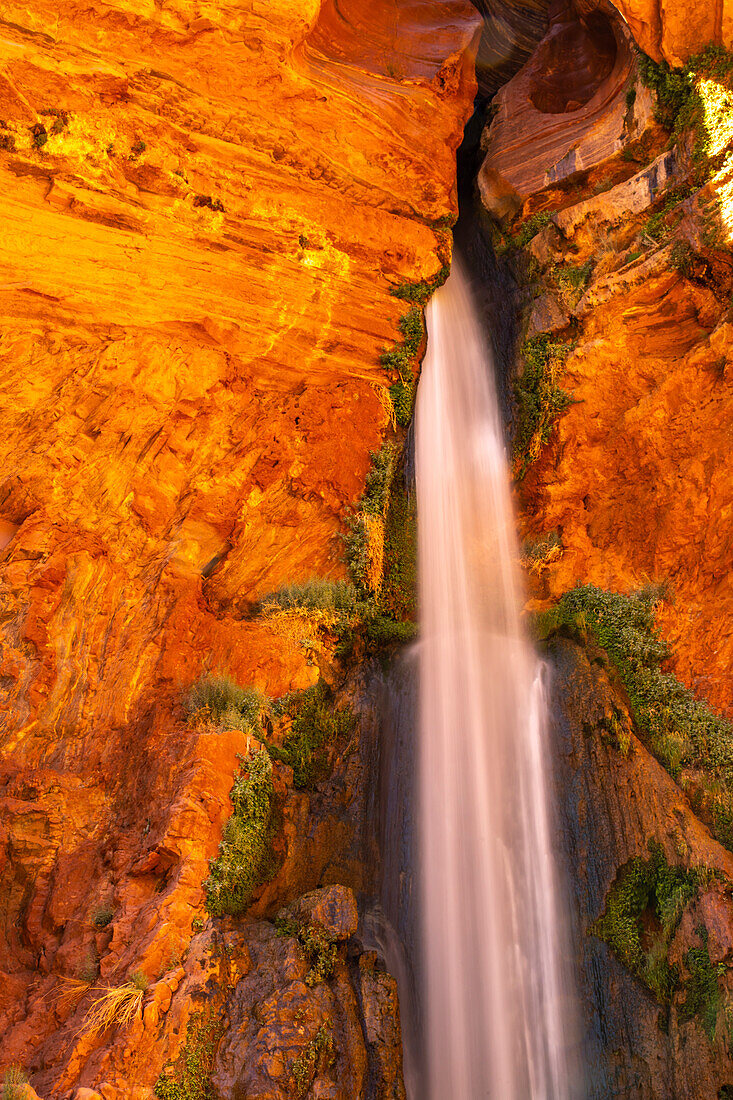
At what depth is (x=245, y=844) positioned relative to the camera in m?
7.80

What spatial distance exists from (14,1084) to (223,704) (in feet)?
13.7

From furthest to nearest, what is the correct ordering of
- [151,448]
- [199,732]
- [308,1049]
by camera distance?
[151,448] < [199,732] < [308,1049]

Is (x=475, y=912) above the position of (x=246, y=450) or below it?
below

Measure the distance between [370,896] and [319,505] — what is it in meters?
5.91

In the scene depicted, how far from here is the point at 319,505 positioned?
11.6 m

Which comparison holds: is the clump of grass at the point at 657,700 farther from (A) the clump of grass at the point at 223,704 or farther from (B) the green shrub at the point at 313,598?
(A) the clump of grass at the point at 223,704

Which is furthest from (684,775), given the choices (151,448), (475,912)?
(151,448)

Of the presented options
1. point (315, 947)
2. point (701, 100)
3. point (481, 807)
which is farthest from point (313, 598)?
point (701, 100)

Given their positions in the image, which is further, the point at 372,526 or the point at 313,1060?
the point at 372,526

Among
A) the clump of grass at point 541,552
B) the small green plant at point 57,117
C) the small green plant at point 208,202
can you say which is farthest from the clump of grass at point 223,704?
the small green plant at point 57,117

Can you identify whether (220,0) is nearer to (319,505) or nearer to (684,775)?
(319,505)

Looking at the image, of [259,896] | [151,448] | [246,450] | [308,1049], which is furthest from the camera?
[246,450]

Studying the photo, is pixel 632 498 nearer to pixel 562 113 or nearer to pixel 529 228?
pixel 529 228

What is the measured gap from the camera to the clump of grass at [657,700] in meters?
7.89
